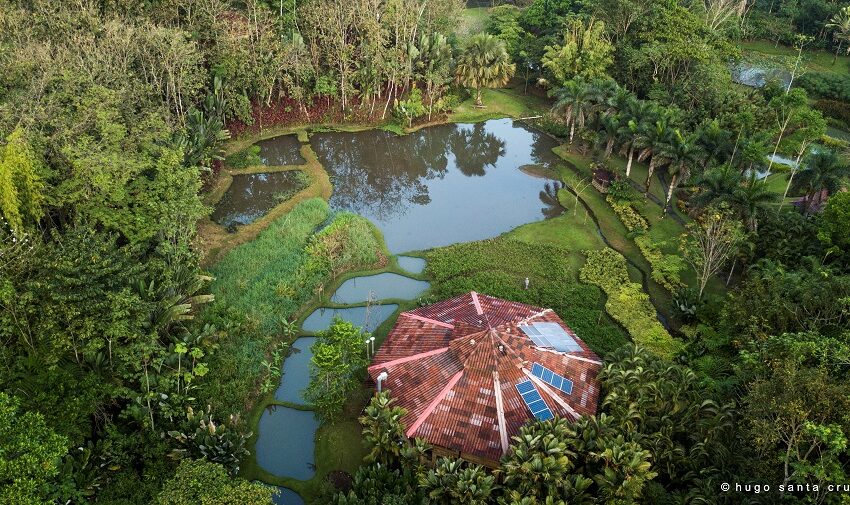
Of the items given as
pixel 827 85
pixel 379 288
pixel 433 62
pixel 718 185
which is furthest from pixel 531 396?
pixel 827 85

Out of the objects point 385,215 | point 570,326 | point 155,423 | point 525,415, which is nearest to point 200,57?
point 385,215

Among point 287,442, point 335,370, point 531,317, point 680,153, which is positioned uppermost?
point 680,153

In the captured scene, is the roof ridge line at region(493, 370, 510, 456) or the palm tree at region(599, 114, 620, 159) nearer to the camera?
the roof ridge line at region(493, 370, 510, 456)

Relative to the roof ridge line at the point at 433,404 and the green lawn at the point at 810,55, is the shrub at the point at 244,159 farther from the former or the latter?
the green lawn at the point at 810,55

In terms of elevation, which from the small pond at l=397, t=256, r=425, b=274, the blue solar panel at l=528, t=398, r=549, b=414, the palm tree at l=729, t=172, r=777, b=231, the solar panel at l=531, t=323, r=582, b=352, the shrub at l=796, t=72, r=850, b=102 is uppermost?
the shrub at l=796, t=72, r=850, b=102

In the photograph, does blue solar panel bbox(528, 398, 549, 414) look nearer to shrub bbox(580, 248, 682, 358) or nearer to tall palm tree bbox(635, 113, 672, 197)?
shrub bbox(580, 248, 682, 358)

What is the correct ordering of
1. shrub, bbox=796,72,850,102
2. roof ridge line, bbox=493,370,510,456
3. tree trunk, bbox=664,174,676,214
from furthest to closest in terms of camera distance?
shrub, bbox=796,72,850,102
tree trunk, bbox=664,174,676,214
roof ridge line, bbox=493,370,510,456

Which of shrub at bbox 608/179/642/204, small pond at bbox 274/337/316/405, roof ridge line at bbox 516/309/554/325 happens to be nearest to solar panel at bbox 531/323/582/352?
roof ridge line at bbox 516/309/554/325

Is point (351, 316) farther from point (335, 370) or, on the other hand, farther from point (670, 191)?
point (670, 191)
